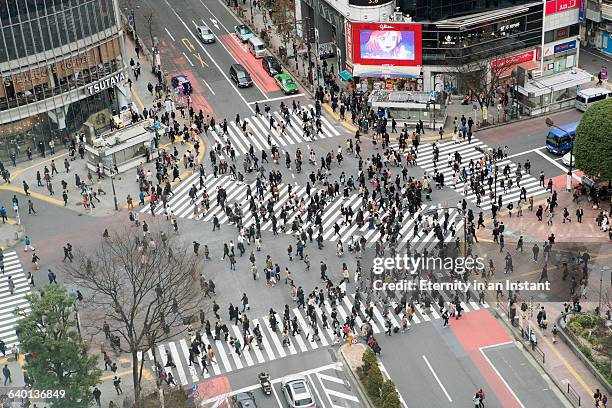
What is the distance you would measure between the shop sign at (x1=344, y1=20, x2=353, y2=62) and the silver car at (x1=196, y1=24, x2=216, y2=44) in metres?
21.4

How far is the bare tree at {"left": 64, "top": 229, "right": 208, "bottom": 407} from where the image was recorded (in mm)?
61031

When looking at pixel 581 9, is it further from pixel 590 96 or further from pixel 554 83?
pixel 590 96

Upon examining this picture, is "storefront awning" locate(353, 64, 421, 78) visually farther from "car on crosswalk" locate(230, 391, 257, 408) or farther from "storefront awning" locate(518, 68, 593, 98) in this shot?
"car on crosswalk" locate(230, 391, 257, 408)

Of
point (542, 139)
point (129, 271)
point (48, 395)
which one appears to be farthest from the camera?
point (542, 139)

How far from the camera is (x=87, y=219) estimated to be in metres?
83.1

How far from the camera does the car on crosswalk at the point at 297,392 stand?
5950cm

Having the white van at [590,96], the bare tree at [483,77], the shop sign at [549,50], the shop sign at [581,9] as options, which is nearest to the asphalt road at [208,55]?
the bare tree at [483,77]

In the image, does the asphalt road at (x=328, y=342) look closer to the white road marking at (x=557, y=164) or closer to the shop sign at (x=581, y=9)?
the white road marking at (x=557, y=164)

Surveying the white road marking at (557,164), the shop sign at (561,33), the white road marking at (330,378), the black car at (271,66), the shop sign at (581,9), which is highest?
the shop sign at (581,9)

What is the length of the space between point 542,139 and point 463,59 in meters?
11.5

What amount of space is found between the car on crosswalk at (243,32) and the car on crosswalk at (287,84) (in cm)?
1291

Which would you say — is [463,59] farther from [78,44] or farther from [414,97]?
[78,44]

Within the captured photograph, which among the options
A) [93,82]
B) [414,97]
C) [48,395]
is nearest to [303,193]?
[414,97]

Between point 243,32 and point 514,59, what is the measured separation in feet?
109
